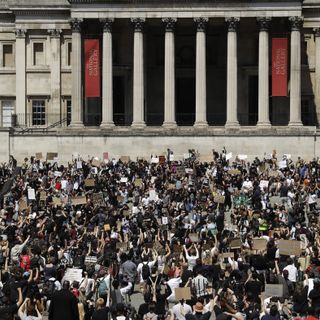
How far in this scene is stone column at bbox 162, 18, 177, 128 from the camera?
6631 cm

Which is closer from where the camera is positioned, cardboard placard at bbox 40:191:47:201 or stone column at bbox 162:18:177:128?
cardboard placard at bbox 40:191:47:201

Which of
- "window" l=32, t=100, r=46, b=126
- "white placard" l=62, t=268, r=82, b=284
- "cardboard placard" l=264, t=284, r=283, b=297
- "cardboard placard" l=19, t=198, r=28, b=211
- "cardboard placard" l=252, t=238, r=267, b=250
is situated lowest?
"cardboard placard" l=264, t=284, r=283, b=297

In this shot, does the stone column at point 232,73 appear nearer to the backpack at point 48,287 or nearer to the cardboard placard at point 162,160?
the cardboard placard at point 162,160

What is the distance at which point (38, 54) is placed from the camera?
238 feet

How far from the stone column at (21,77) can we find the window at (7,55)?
1.56 m

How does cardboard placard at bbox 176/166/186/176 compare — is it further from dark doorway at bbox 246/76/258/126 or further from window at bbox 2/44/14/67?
window at bbox 2/44/14/67

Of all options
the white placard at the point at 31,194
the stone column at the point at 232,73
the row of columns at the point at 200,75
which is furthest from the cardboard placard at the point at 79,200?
the stone column at the point at 232,73

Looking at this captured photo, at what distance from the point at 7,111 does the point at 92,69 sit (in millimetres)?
10178

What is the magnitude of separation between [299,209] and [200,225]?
4.67 meters

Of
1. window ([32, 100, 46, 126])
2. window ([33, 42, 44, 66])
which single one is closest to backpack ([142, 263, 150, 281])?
window ([32, 100, 46, 126])

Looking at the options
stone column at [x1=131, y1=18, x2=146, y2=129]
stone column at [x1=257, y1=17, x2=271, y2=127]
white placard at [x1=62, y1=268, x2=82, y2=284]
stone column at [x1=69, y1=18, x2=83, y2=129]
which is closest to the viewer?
white placard at [x1=62, y1=268, x2=82, y2=284]

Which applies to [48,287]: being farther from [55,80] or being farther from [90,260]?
[55,80]

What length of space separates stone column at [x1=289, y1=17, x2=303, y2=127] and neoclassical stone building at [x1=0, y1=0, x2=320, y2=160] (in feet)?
0.21

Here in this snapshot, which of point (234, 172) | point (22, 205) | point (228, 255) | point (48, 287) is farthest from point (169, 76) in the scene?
point (48, 287)
